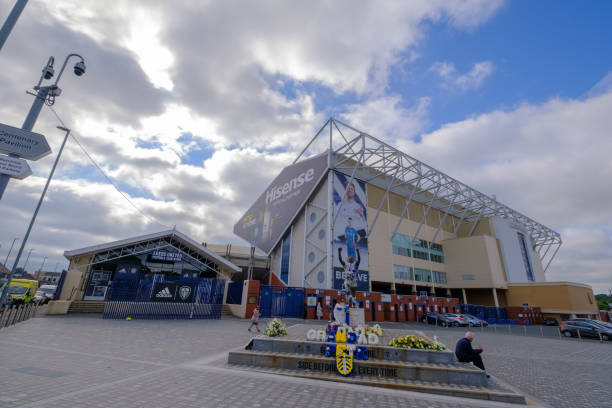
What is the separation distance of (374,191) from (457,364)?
34.0m

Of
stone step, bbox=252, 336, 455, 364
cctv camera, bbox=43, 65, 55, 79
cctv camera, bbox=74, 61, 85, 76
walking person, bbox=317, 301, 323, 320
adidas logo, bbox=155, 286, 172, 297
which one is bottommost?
stone step, bbox=252, 336, 455, 364

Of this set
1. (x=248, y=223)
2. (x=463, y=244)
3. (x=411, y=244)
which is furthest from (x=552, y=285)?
(x=248, y=223)

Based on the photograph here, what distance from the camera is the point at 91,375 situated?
22.8 feet

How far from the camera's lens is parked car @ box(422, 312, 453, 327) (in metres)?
28.2

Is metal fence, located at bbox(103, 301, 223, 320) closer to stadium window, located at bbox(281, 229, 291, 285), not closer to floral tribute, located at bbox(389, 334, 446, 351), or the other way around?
stadium window, located at bbox(281, 229, 291, 285)

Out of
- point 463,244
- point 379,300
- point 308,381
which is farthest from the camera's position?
point 463,244

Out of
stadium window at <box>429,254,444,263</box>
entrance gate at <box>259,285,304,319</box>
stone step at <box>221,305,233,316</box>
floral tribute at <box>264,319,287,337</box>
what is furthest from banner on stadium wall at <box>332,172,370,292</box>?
floral tribute at <box>264,319,287,337</box>

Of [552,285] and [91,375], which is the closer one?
[91,375]

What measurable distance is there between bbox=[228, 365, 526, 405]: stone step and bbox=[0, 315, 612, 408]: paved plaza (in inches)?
15.0

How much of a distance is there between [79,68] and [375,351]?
1281 centimetres

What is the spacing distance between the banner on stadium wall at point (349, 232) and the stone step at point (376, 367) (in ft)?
72.4

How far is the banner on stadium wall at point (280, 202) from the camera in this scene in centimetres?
3697

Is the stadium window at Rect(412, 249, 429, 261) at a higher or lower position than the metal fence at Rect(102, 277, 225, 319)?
higher

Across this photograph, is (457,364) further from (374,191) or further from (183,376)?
(374,191)
